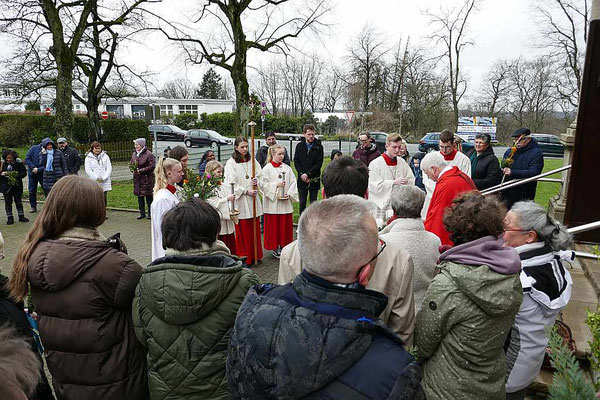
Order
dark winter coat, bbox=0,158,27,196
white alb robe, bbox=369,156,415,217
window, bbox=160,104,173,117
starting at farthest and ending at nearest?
window, bbox=160,104,173,117 → dark winter coat, bbox=0,158,27,196 → white alb robe, bbox=369,156,415,217

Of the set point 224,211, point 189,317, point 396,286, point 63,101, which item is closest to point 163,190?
point 224,211

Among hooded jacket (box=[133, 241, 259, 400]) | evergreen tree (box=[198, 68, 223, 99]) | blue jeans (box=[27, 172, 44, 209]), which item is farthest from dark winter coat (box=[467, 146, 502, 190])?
evergreen tree (box=[198, 68, 223, 99])

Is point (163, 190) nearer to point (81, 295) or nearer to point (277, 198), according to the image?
point (81, 295)

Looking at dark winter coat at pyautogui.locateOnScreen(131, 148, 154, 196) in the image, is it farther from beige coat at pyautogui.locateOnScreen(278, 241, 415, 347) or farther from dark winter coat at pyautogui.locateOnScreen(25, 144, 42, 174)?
beige coat at pyautogui.locateOnScreen(278, 241, 415, 347)

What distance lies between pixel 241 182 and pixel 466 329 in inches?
201

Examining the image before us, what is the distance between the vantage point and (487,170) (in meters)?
7.11

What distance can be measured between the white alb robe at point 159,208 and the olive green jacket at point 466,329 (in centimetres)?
298

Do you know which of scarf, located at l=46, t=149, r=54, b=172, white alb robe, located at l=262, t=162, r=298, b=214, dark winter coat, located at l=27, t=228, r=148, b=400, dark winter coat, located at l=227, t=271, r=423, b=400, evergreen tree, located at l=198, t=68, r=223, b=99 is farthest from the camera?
evergreen tree, located at l=198, t=68, r=223, b=99

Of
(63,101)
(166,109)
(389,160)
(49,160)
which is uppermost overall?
(166,109)

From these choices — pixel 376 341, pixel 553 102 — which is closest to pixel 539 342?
pixel 376 341

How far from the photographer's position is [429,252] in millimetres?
2670

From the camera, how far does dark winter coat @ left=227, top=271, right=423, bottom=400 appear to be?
1259 millimetres

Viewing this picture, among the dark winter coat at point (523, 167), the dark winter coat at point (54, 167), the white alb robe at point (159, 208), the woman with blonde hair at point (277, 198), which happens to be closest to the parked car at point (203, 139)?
the dark winter coat at point (54, 167)

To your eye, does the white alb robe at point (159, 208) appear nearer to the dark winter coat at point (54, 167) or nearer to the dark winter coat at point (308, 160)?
the dark winter coat at point (308, 160)
